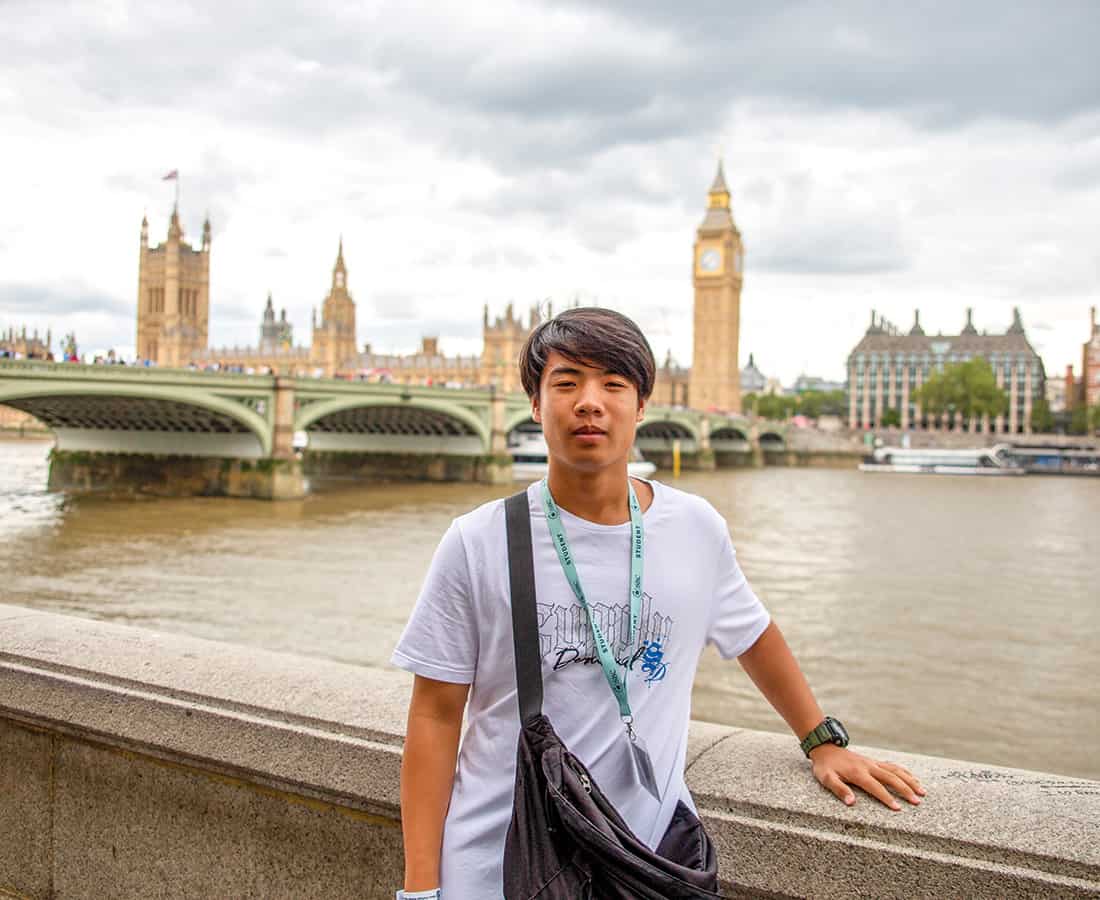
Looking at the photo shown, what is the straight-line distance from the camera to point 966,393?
81.4 metres

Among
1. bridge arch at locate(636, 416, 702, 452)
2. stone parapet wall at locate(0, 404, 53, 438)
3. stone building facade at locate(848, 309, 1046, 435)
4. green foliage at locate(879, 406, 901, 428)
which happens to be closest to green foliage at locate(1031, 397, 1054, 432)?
stone building facade at locate(848, 309, 1046, 435)

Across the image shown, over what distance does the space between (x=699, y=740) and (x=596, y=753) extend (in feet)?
1.74

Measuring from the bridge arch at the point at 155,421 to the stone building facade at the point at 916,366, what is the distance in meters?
75.2

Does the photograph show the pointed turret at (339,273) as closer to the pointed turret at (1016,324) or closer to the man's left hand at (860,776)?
the pointed turret at (1016,324)

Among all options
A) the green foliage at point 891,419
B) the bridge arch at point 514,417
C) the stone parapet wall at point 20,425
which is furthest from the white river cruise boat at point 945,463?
the stone parapet wall at point 20,425

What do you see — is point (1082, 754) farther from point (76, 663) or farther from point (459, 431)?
point (459, 431)

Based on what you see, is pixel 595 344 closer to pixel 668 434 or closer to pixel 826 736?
pixel 826 736

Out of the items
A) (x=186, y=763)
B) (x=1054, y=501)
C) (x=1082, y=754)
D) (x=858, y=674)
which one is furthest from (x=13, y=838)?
(x=1054, y=501)

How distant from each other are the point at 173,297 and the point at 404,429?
58.4 metres

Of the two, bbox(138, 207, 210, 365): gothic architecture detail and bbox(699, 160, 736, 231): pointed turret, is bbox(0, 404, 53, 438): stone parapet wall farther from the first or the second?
bbox(699, 160, 736, 231): pointed turret

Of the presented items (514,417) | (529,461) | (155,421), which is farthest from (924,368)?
(155,421)

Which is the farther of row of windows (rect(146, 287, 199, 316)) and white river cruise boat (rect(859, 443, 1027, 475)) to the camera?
row of windows (rect(146, 287, 199, 316))

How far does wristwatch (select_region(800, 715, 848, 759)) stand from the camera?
1.71m

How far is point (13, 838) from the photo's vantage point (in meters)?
2.22
